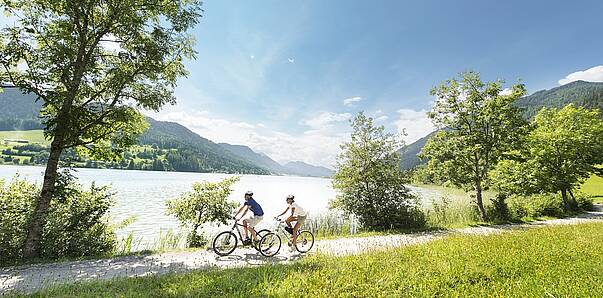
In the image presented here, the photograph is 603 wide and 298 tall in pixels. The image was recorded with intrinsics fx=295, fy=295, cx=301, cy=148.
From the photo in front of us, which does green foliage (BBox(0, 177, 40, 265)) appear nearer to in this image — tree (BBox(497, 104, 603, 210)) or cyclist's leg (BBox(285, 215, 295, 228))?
cyclist's leg (BBox(285, 215, 295, 228))

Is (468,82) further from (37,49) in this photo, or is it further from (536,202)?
(37,49)

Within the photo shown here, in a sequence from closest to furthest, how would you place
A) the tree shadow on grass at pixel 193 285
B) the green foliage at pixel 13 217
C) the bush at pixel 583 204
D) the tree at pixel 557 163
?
the tree shadow on grass at pixel 193 285 → the green foliage at pixel 13 217 → the tree at pixel 557 163 → the bush at pixel 583 204

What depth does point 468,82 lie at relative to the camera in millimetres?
19750

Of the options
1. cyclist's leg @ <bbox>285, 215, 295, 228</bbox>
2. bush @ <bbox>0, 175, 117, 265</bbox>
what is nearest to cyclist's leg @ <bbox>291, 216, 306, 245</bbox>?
cyclist's leg @ <bbox>285, 215, 295, 228</bbox>

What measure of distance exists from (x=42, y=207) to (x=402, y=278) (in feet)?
38.7

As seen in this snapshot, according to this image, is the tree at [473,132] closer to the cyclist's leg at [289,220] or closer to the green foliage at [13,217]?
the cyclist's leg at [289,220]

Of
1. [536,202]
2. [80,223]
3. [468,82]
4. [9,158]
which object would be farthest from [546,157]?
[9,158]

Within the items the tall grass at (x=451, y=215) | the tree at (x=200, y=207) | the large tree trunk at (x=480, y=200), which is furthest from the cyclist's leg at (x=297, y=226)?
the large tree trunk at (x=480, y=200)

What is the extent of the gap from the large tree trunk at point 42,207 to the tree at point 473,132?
785 inches

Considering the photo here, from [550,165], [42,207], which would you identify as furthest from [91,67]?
[550,165]

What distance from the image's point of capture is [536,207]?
78.1ft

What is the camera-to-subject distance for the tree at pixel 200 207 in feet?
44.1

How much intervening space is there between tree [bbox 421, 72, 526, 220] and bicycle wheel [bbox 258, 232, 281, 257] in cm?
1316

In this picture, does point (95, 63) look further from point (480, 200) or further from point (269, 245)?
point (480, 200)
